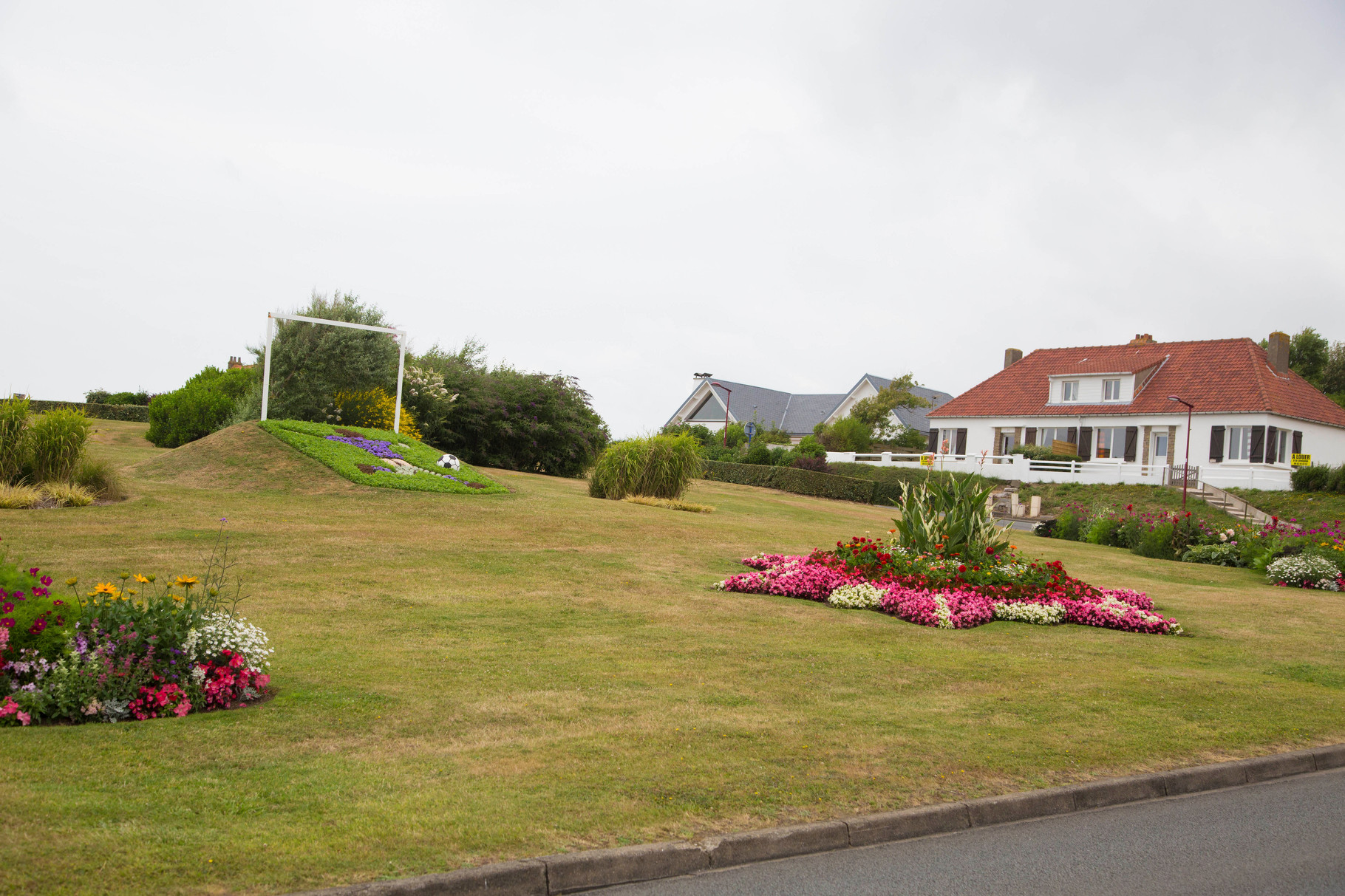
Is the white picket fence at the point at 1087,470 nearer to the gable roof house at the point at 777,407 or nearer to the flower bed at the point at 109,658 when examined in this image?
the gable roof house at the point at 777,407

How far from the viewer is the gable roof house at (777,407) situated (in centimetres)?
6744

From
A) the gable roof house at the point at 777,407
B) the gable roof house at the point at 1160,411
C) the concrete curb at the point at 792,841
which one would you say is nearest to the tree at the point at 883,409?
the gable roof house at the point at 777,407

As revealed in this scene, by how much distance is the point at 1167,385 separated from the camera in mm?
46344

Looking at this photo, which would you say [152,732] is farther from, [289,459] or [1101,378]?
[1101,378]

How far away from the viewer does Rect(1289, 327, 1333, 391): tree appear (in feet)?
192

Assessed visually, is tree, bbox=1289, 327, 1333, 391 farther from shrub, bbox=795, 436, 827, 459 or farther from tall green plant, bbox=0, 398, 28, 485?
tall green plant, bbox=0, 398, 28, 485

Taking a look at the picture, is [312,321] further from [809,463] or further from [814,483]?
[809,463]

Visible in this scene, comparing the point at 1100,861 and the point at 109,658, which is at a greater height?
the point at 109,658

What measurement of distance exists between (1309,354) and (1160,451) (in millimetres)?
22425

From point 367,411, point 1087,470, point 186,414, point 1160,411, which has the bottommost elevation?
point 186,414

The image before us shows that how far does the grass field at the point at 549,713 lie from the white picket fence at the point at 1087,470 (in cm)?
2361

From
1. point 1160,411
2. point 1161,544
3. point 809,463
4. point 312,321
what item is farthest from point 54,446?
point 1160,411

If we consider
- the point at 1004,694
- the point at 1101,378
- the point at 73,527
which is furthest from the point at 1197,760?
the point at 1101,378

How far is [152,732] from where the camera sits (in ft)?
18.3
